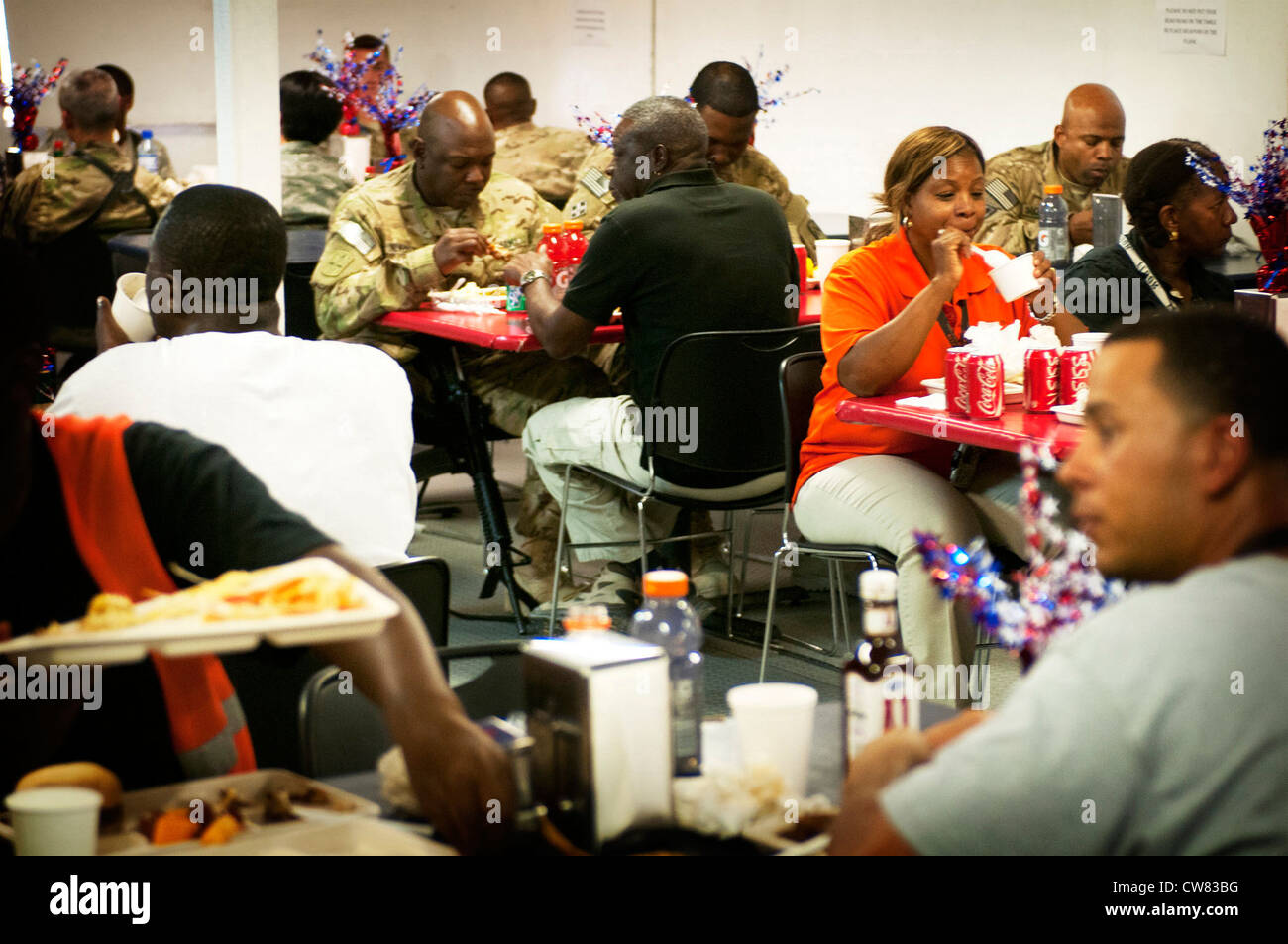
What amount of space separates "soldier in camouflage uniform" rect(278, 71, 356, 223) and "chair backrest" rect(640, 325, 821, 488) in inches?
114

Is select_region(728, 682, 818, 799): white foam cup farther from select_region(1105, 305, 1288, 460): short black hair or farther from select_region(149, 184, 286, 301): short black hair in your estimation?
select_region(149, 184, 286, 301): short black hair

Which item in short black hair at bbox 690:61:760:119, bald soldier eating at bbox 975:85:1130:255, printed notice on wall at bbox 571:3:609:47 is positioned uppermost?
printed notice on wall at bbox 571:3:609:47

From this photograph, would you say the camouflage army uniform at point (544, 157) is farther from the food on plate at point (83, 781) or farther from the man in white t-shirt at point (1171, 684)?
the man in white t-shirt at point (1171, 684)

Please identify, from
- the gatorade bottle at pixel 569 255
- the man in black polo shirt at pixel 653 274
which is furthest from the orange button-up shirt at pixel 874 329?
the gatorade bottle at pixel 569 255

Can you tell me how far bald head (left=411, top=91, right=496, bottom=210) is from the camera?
4438mm

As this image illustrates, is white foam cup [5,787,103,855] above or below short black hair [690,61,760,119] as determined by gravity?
below

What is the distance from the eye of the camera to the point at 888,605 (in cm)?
144

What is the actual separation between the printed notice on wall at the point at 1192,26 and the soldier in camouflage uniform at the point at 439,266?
3245mm

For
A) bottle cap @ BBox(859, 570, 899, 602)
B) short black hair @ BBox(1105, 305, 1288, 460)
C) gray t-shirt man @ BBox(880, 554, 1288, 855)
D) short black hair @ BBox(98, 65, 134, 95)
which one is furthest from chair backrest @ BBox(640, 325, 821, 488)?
short black hair @ BBox(98, 65, 134, 95)

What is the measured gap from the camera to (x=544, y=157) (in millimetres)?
6824

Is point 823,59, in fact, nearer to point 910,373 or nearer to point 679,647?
point 910,373

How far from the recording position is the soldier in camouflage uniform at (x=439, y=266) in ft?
14.3
